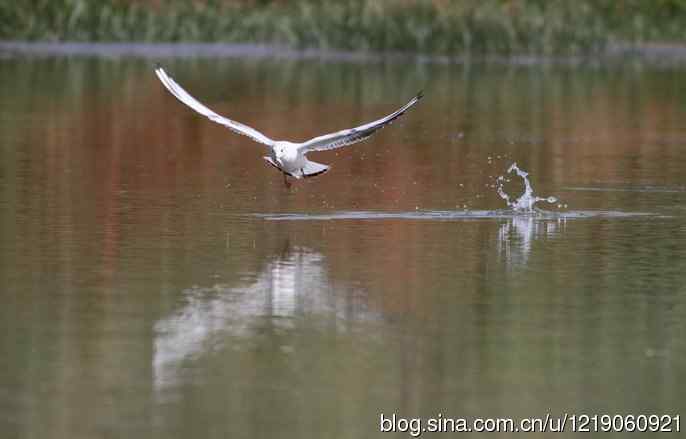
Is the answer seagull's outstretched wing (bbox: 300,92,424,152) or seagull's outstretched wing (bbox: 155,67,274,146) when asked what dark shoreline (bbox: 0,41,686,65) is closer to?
seagull's outstretched wing (bbox: 155,67,274,146)

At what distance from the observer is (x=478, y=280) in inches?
555

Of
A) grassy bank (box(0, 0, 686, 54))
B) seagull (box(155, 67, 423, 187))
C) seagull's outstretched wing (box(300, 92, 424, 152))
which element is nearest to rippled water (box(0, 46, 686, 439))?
seagull (box(155, 67, 423, 187))

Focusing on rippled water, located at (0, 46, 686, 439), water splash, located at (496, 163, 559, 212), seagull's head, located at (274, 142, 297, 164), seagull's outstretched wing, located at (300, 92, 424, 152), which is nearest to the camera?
rippled water, located at (0, 46, 686, 439)

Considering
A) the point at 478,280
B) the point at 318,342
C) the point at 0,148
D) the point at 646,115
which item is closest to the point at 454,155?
the point at 0,148

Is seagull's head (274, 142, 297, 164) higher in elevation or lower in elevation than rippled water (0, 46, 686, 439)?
higher

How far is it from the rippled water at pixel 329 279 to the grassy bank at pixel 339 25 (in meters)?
→ 17.7

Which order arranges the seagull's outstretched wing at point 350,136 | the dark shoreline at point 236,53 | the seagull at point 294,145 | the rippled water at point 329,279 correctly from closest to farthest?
the rippled water at point 329,279
the seagull's outstretched wing at point 350,136
the seagull at point 294,145
the dark shoreline at point 236,53

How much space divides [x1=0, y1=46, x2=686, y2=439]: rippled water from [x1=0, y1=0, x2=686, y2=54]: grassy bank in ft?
58.2

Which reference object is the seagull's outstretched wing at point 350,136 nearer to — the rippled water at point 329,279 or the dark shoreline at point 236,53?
the rippled water at point 329,279

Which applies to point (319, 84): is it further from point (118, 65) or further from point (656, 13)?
point (656, 13)

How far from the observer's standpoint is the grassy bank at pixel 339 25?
45.6m

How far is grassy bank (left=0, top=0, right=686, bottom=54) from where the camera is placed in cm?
4556

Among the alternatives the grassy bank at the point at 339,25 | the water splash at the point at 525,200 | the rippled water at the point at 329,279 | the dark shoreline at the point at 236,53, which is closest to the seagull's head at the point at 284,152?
the rippled water at the point at 329,279

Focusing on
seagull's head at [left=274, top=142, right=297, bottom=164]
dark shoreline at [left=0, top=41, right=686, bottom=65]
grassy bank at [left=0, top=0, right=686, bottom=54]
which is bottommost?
seagull's head at [left=274, top=142, right=297, bottom=164]
